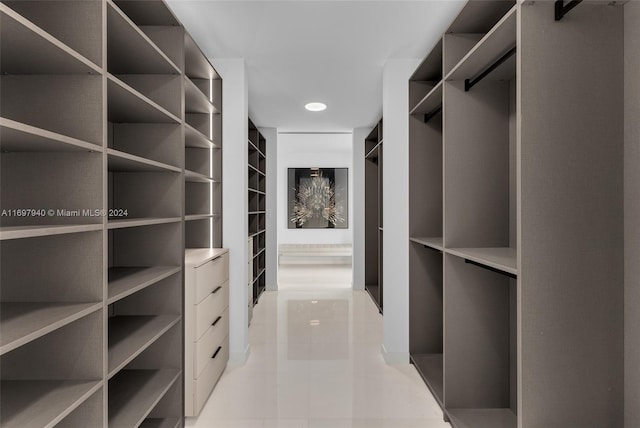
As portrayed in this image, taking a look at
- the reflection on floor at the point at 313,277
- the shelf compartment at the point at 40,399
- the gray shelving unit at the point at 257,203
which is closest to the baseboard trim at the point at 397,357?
the gray shelving unit at the point at 257,203

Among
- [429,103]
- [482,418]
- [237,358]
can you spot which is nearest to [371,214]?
[429,103]

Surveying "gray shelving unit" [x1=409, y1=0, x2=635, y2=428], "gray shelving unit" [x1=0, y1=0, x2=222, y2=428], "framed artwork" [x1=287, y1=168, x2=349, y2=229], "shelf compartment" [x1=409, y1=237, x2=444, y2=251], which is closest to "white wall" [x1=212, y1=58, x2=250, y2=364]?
"gray shelving unit" [x1=0, y1=0, x2=222, y2=428]

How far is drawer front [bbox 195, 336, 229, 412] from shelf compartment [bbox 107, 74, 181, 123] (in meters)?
1.59

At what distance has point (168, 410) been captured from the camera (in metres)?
2.20

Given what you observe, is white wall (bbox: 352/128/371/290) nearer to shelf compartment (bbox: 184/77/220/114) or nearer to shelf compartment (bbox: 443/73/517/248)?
shelf compartment (bbox: 184/77/220/114)

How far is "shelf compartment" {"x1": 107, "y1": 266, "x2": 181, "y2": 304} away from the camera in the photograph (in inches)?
63.5

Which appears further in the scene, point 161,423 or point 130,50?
point 161,423

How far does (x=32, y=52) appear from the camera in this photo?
1229mm

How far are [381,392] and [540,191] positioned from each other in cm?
190

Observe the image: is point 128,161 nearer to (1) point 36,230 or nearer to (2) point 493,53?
(1) point 36,230

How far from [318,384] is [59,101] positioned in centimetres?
238

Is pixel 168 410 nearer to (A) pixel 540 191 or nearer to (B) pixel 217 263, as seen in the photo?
(B) pixel 217 263

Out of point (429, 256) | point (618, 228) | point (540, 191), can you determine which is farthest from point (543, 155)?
point (429, 256)

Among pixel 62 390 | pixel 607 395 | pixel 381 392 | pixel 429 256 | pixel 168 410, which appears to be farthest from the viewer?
pixel 429 256
